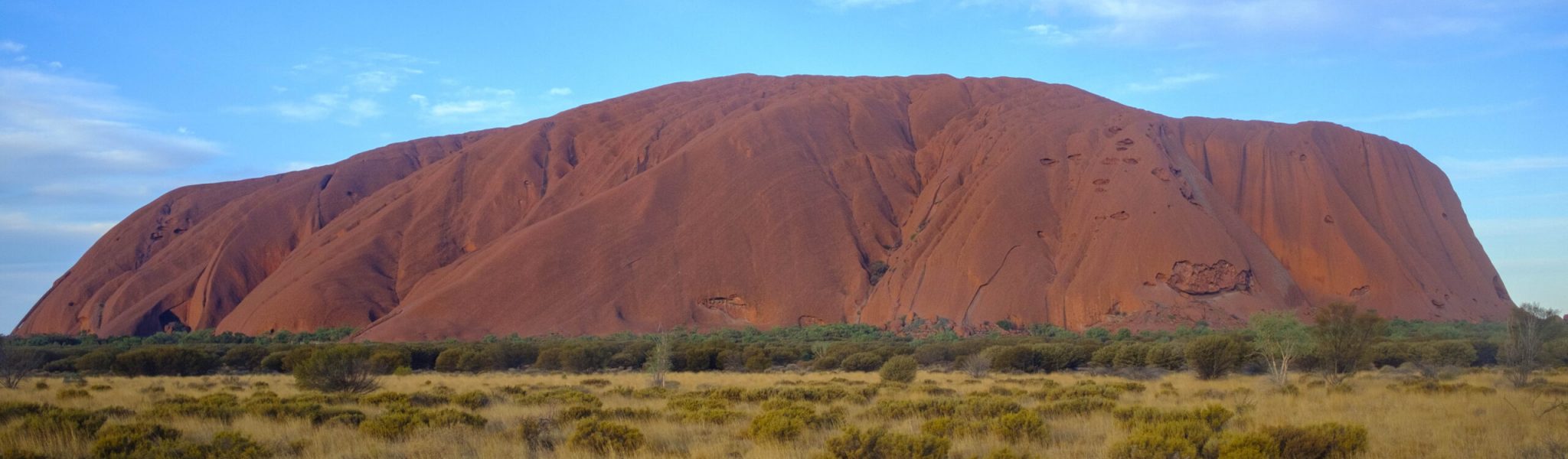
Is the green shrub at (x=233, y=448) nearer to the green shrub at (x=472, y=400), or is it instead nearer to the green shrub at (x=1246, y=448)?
the green shrub at (x=472, y=400)

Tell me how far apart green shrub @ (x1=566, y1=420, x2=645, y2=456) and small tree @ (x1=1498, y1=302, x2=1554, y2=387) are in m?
18.5

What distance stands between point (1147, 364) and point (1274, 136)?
5914cm

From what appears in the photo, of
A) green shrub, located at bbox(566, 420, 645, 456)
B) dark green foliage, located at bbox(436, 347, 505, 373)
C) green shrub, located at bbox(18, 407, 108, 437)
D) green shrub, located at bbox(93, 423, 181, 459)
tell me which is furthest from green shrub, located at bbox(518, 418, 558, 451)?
dark green foliage, located at bbox(436, 347, 505, 373)

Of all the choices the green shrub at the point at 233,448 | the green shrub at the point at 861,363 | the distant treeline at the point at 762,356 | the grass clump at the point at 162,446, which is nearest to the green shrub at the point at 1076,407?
the green shrub at the point at 233,448

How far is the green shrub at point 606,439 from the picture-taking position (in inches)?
405

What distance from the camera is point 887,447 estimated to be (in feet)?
31.2

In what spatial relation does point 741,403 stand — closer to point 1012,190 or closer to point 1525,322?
point 1525,322

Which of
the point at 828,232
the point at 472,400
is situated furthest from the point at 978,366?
the point at 828,232

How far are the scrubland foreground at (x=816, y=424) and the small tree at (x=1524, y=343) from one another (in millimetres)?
2713

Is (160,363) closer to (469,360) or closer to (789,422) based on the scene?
(469,360)

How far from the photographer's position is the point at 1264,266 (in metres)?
65.9

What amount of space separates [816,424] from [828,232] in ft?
207

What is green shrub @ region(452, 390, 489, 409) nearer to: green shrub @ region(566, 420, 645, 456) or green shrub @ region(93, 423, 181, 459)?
green shrub @ region(93, 423, 181, 459)

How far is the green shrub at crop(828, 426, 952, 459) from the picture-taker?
930 cm
